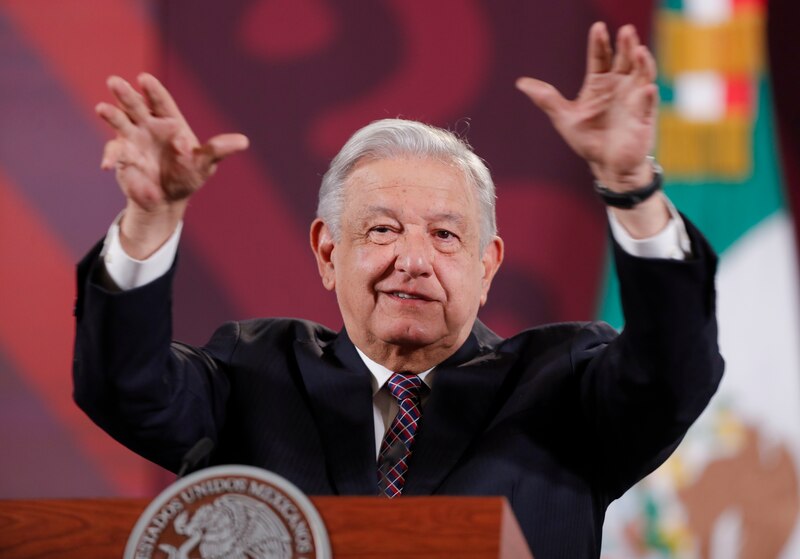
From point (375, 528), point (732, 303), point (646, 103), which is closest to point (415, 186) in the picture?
point (646, 103)

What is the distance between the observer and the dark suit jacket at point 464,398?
6.08 feet

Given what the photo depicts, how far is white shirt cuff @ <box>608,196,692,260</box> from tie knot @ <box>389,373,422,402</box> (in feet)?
1.59

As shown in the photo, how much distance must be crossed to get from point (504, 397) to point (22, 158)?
7.94ft

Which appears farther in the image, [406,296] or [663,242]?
[406,296]

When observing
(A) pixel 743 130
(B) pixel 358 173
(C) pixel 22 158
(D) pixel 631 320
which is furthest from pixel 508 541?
(C) pixel 22 158

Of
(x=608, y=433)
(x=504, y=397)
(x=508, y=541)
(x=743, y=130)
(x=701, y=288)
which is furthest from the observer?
(x=743, y=130)

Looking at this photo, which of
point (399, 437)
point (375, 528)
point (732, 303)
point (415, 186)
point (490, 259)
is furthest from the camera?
point (732, 303)

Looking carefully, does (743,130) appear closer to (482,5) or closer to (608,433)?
(482,5)

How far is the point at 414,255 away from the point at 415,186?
0.43ft

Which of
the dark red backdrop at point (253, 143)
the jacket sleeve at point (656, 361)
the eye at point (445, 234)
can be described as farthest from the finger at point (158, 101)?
the dark red backdrop at point (253, 143)

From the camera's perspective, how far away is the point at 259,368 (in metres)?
2.21

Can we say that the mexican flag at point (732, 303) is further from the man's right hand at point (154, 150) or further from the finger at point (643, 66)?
the man's right hand at point (154, 150)

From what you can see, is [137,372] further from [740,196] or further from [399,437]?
[740,196]

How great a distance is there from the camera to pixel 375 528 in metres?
1.46
